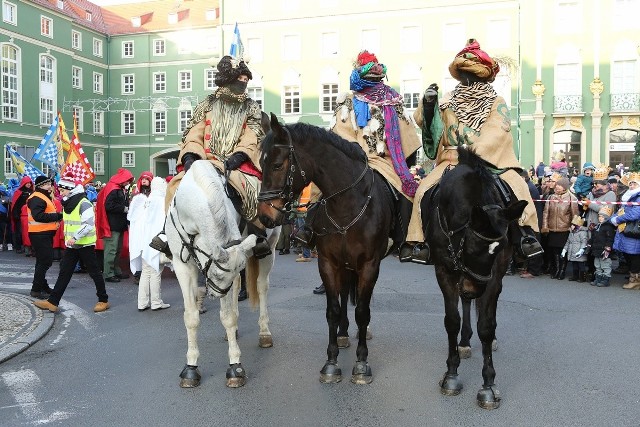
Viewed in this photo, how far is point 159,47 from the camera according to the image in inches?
2096

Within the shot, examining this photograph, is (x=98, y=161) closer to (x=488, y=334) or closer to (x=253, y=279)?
(x=253, y=279)

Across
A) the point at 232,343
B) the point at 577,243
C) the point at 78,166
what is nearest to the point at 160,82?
the point at 78,166

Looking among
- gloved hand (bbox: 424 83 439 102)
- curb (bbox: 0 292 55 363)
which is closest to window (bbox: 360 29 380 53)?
curb (bbox: 0 292 55 363)

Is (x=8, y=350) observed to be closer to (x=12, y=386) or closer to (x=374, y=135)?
(x=12, y=386)

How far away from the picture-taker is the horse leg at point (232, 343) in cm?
506

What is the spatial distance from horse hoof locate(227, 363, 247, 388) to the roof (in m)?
50.5

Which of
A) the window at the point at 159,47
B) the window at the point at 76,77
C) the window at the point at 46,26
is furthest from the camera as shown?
the window at the point at 159,47

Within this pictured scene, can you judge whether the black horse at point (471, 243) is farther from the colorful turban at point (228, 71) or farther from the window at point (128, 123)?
the window at point (128, 123)

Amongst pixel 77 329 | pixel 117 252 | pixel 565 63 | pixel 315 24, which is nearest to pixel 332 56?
pixel 315 24

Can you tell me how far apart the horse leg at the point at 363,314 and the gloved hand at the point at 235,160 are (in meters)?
1.57

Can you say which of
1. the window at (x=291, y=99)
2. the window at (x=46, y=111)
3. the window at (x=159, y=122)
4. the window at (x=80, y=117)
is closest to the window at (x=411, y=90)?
the window at (x=291, y=99)

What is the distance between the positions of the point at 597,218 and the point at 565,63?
1208 inches

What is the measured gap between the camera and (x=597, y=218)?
1095cm

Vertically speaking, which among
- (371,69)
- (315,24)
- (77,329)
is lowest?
(77,329)
